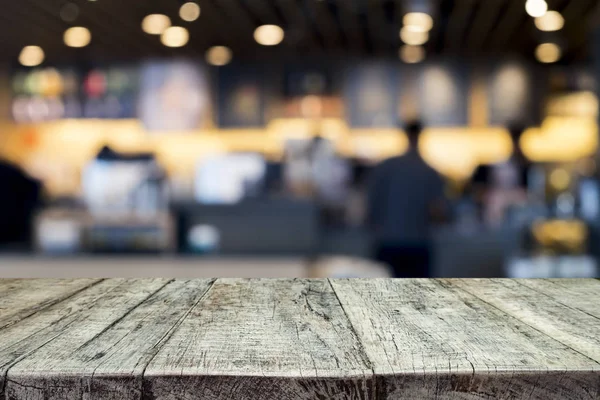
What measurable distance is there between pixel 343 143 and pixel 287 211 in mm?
3433

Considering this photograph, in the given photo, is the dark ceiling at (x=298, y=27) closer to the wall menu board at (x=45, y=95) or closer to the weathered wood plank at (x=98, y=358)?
the wall menu board at (x=45, y=95)

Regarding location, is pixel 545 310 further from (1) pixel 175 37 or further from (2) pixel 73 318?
(1) pixel 175 37

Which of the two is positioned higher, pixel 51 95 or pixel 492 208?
pixel 51 95

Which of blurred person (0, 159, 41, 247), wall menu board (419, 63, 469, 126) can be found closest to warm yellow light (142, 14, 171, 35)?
blurred person (0, 159, 41, 247)

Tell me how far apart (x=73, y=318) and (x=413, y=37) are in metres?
5.47

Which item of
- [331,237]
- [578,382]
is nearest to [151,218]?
[331,237]

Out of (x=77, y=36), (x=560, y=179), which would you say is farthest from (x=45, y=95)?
(x=560, y=179)

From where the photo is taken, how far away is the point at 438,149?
23.8ft

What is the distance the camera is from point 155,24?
5.68 meters

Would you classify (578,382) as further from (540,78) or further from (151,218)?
(540,78)

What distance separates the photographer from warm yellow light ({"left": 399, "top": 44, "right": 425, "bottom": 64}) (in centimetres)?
652

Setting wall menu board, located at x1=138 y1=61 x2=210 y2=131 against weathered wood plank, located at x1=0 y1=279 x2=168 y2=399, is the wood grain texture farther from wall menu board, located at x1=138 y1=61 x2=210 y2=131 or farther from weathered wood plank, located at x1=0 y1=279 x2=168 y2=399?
wall menu board, located at x1=138 y1=61 x2=210 y2=131

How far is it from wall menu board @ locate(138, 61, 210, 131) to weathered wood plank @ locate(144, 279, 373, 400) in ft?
20.2

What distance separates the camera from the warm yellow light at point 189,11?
5.07m
